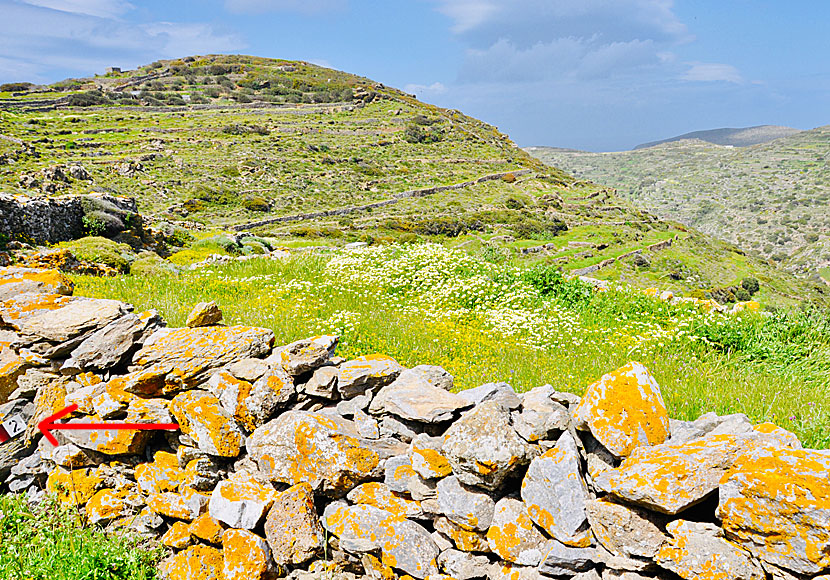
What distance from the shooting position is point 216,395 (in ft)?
17.5

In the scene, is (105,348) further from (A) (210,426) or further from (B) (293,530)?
(B) (293,530)

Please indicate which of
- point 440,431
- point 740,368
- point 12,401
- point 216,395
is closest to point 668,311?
point 740,368

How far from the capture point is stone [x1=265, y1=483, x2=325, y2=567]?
475 cm

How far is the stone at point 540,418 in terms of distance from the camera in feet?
13.5

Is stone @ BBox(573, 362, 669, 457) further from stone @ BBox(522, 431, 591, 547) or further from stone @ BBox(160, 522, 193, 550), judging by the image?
stone @ BBox(160, 522, 193, 550)

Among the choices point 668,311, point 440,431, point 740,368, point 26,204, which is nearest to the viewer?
point 440,431

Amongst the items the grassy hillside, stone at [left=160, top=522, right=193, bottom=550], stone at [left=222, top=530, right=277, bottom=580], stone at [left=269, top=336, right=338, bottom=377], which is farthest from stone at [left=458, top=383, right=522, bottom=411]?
the grassy hillside

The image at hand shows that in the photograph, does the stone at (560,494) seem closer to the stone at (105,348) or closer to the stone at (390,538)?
the stone at (390,538)

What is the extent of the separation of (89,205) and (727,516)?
18137 millimetres

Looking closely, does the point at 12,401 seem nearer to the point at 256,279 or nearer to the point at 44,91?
the point at 256,279

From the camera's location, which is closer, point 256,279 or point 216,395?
point 216,395

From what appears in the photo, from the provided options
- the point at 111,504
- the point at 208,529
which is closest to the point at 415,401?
the point at 208,529

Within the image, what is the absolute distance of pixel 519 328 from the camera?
26.0 feet

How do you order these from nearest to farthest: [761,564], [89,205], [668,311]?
[761,564], [668,311], [89,205]
